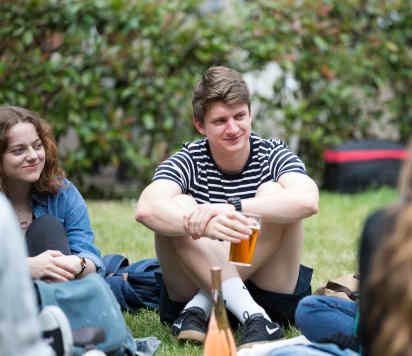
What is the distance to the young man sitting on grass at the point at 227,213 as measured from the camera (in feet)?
11.8

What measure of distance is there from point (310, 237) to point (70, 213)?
2955mm

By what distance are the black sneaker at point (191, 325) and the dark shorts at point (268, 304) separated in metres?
0.18

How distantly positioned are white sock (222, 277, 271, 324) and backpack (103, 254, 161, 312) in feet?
2.07

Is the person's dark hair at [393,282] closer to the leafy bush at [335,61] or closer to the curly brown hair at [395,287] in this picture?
the curly brown hair at [395,287]

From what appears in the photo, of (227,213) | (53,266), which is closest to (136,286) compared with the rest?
(53,266)

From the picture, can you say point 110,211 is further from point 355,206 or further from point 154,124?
point 355,206

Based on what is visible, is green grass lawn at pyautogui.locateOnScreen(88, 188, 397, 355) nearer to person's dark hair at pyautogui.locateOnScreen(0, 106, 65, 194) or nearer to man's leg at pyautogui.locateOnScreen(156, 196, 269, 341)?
man's leg at pyautogui.locateOnScreen(156, 196, 269, 341)

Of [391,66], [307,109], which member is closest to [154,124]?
[307,109]

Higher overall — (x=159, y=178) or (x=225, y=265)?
(x=159, y=178)

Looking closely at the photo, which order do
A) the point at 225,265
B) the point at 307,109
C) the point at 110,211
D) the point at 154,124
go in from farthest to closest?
the point at 307,109, the point at 154,124, the point at 110,211, the point at 225,265

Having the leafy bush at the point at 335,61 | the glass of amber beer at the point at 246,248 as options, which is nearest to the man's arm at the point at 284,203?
the glass of amber beer at the point at 246,248

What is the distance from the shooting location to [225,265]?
12.2 feet

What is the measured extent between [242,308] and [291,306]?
0.36 m

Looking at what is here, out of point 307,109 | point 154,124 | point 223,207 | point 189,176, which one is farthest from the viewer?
point 307,109
